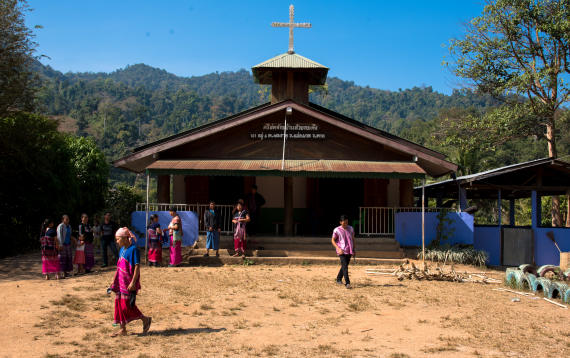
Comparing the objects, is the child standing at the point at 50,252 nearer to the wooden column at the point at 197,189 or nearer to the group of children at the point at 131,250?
the group of children at the point at 131,250

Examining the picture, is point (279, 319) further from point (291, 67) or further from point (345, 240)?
point (291, 67)

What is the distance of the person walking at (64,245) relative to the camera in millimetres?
12797

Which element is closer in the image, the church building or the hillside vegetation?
the church building

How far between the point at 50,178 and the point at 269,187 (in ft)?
25.9

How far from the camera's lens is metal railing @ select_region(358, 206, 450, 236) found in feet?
54.6

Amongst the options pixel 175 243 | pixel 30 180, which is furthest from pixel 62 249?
pixel 30 180

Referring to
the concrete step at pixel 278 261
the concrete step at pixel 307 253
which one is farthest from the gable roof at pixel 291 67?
the concrete step at pixel 278 261

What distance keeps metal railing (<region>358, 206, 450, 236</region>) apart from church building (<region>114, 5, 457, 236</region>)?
14.8 inches

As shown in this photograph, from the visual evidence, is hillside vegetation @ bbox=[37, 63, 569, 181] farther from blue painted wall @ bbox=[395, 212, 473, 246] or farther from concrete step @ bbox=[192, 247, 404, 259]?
concrete step @ bbox=[192, 247, 404, 259]

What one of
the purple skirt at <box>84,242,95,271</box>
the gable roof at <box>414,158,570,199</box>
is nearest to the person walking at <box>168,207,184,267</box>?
the purple skirt at <box>84,242,95,271</box>

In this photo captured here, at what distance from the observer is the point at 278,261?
15.0 meters

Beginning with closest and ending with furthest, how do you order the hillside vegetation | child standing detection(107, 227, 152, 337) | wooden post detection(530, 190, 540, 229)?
child standing detection(107, 227, 152, 337)
wooden post detection(530, 190, 540, 229)
the hillside vegetation

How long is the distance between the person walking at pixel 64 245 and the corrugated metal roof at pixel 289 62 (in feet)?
30.1

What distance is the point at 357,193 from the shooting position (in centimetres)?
1869
